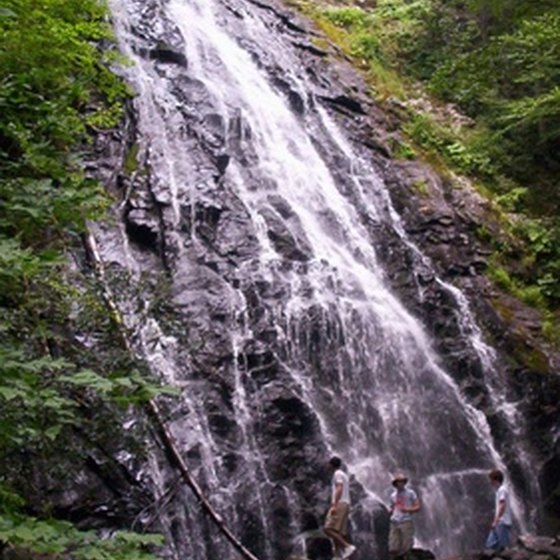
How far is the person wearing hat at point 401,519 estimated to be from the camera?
8.34 m

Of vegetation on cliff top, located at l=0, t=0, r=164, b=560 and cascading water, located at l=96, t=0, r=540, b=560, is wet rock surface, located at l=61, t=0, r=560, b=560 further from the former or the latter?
vegetation on cliff top, located at l=0, t=0, r=164, b=560

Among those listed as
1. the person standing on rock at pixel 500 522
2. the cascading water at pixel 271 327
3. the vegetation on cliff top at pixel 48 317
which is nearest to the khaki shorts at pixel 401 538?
the person standing on rock at pixel 500 522

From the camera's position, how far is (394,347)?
11.8 meters

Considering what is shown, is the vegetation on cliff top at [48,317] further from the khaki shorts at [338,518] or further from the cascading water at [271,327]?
the khaki shorts at [338,518]

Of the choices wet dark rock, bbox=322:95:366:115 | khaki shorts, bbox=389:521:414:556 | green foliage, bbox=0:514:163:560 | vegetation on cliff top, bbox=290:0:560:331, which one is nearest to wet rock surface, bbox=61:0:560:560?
wet dark rock, bbox=322:95:366:115

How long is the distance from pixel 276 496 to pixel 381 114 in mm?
10164

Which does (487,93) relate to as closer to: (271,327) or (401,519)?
(271,327)

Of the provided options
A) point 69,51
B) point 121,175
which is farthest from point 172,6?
point 69,51

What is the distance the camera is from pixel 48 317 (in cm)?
692

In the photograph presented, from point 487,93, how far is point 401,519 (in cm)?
1197

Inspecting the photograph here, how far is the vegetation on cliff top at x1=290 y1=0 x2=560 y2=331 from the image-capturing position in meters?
13.9

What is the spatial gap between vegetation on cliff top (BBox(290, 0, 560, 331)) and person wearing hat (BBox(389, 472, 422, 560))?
6.05m

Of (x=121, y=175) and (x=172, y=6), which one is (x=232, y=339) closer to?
(x=121, y=175)

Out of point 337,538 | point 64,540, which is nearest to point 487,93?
point 337,538
